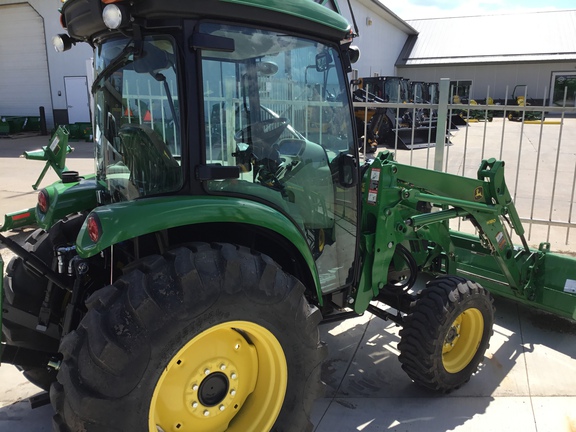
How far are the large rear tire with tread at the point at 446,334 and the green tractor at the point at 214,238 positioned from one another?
0.01 m

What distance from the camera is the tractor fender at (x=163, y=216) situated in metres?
1.93

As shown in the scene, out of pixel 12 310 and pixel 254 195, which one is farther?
pixel 12 310

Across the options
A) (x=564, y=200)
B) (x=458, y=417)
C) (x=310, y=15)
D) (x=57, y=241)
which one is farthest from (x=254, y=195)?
(x=564, y=200)

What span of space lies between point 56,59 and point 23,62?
5.72 ft

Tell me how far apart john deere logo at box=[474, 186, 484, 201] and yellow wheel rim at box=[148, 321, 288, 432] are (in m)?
2.02

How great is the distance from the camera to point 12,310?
8.54ft

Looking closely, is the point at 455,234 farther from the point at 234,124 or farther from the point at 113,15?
the point at 113,15

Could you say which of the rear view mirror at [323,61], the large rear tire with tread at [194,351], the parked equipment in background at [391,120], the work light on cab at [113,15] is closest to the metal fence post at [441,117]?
the rear view mirror at [323,61]

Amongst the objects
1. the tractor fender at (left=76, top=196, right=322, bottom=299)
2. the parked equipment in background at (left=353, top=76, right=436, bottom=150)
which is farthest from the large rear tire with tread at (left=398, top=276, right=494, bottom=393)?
the parked equipment in background at (left=353, top=76, right=436, bottom=150)

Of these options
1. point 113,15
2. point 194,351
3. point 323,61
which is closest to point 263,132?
point 323,61

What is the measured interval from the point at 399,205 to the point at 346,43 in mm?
1089

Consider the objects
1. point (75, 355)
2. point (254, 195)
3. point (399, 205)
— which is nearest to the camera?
point (75, 355)

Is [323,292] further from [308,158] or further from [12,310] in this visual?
[12,310]

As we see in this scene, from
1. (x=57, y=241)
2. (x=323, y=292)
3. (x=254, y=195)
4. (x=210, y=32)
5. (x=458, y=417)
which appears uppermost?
(x=210, y=32)
